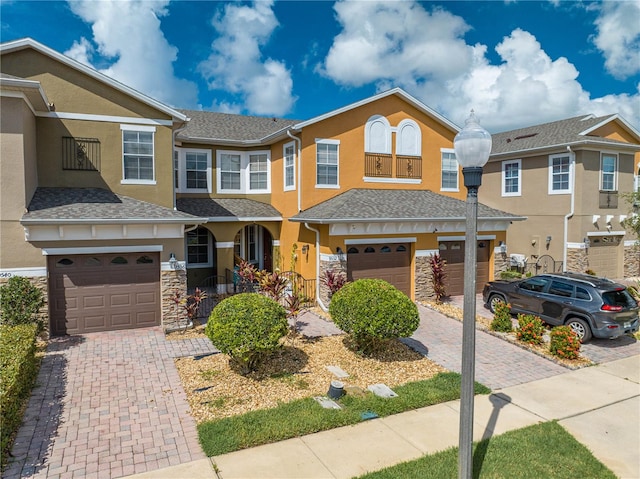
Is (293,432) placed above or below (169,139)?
below

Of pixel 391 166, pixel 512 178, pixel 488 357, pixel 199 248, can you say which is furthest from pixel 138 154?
pixel 512 178

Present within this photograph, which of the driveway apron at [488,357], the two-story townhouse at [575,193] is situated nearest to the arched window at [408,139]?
the two-story townhouse at [575,193]

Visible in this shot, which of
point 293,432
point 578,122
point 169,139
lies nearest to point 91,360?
point 293,432

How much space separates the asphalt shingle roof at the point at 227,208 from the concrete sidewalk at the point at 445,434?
11730 mm

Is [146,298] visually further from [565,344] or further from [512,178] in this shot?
[512,178]

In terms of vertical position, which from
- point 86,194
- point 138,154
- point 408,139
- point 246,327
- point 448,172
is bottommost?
point 246,327

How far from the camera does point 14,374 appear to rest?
674 centimetres

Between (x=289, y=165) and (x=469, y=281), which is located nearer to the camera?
(x=469, y=281)

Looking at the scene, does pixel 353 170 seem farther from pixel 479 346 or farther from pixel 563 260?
pixel 563 260

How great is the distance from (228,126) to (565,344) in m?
16.3

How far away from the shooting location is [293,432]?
665 cm

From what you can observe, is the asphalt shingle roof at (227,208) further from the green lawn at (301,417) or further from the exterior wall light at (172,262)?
the green lawn at (301,417)

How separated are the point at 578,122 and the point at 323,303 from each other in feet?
56.2

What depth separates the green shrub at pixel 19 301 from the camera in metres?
10.4
